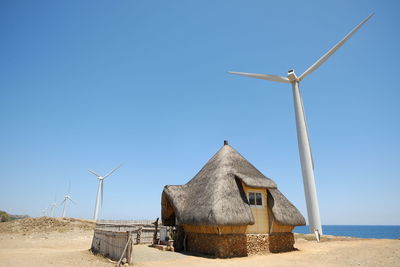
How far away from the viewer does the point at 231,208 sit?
48.3ft

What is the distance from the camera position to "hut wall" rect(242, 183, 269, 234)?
15.5m

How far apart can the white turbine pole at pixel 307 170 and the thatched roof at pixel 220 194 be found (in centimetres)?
818

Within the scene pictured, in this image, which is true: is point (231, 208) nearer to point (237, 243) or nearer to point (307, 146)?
point (237, 243)

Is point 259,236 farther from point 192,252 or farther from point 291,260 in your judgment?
point 192,252

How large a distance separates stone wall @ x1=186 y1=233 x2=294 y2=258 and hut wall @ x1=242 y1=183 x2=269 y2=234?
11.2 inches

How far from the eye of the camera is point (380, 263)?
38.5 ft

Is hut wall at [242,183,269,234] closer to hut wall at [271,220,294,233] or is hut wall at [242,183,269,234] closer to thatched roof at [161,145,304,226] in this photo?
hut wall at [271,220,294,233]

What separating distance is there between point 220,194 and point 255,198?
2.67m

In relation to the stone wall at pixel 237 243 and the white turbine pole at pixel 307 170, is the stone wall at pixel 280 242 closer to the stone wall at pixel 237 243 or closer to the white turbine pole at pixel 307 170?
the stone wall at pixel 237 243

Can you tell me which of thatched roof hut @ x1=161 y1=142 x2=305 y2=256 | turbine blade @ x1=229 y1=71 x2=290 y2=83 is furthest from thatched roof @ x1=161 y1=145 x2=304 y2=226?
turbine blade @ x1=229 y1=71 x2=290 y2=83

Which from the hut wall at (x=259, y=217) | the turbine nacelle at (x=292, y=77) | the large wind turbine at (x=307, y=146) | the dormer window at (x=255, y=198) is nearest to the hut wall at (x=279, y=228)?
the hut wall at (x=259, y=217)

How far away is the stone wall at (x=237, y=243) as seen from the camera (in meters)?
14.3

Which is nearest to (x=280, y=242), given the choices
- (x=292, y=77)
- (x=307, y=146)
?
(x=307, y=146)

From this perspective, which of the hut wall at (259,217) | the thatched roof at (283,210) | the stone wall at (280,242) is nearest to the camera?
the hut wall at (259,217)
